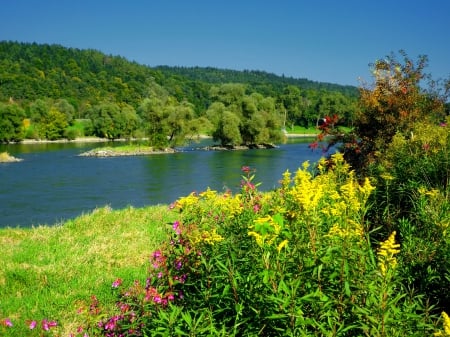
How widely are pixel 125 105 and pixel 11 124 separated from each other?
3571 cm

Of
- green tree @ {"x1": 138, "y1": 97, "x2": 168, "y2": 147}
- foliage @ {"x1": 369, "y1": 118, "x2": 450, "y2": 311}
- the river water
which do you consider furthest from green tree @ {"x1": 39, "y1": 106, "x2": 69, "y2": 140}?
foliage @ {"x1": 369, "y1": 118, "x2": 450, "y2": 311}

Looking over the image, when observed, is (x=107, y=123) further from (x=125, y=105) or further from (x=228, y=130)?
(x=228, y=130)

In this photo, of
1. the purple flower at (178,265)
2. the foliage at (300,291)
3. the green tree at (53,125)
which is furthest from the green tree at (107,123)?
the foliage at (300,291)

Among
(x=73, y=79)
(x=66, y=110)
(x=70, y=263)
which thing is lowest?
(x=70, y=263)

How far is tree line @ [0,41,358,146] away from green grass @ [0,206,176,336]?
771 centimetres

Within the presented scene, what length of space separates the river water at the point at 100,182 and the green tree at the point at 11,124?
86.6ft

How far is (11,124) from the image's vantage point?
2921 inches

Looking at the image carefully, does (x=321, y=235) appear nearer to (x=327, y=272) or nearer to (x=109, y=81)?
(x=327, y=272)

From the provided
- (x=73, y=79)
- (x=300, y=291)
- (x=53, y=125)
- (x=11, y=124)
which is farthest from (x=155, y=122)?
(x=73, y=79)

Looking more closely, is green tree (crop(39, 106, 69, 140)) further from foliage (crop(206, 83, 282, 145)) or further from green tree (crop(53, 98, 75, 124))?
foliage (crop(206, 83, 282, 145))

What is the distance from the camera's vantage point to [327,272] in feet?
9.29

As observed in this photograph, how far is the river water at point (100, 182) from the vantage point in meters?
23.5

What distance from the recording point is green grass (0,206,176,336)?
20.3 feet

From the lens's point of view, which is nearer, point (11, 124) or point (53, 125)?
point (11, 124)
